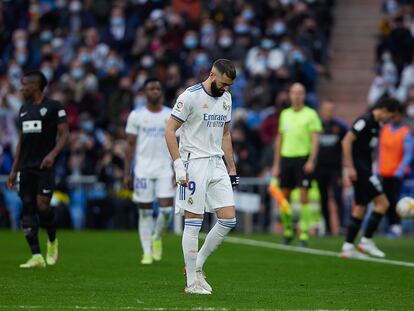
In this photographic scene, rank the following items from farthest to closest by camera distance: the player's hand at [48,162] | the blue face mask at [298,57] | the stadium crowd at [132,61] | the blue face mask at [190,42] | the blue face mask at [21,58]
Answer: the blue face mask at [21,58], the blue face mask at [190,42], the blue face mask at [298,57], the stadium crowd at [132,61], the player's hand at [48,162]

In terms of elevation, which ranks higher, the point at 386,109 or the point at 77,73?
the point at 77,73

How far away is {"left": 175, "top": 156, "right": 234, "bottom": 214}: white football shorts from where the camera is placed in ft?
38.6

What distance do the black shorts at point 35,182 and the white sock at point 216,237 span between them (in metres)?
3.40

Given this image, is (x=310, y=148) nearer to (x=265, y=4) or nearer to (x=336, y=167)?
(x=336, y=167)

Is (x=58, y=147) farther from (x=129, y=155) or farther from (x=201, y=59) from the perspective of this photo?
(x=201, y=59)

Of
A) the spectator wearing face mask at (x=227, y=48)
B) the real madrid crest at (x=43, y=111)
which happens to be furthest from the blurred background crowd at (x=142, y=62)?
the real madrid crest at (x=43, y=111)

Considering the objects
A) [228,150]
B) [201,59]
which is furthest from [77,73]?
[228,150]

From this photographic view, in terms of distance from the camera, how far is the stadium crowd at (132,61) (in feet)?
88.8

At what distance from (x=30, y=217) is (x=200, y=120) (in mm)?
3867

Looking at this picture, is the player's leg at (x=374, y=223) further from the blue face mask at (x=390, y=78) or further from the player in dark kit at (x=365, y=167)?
the blue face mask at (x=390, y=78)

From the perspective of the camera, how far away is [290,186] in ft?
65.2

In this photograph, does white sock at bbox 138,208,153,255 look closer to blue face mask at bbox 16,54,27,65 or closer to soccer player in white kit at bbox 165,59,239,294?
soccer player in white kit at bbox 165,59,239,294

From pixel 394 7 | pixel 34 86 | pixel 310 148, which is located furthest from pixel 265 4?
pixel 34 86

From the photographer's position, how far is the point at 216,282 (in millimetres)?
12953
